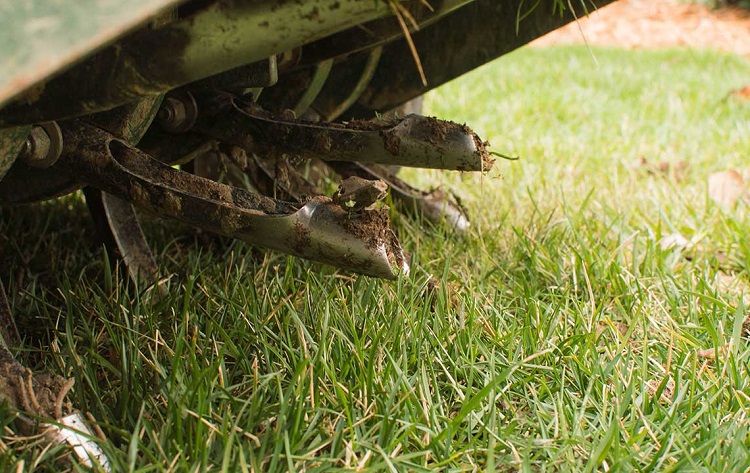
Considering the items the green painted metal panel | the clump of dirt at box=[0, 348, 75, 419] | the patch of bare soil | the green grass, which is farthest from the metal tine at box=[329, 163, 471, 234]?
the patch of bare soil

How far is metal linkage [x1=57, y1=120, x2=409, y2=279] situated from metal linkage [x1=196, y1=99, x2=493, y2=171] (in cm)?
20

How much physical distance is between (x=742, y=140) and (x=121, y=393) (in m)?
2.88

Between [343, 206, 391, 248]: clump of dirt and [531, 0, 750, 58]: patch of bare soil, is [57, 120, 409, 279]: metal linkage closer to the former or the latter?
[343, 206, 391, 248]: clump of dirt

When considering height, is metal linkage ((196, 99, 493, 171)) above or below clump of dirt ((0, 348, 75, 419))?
above

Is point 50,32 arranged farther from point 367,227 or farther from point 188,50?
point 367,227

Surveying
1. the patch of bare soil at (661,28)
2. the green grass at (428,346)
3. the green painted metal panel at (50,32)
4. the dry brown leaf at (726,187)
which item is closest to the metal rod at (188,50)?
the green painted metal panel at (50,32)

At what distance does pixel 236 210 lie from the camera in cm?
136

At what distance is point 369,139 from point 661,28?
743 centimetres

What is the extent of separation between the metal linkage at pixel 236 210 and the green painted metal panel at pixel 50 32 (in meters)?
0.58

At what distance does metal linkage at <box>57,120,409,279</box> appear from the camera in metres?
1.34

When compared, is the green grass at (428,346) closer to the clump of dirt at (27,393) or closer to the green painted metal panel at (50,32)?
the clump of dirt at (27,393)

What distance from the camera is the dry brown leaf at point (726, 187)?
267 centimetres

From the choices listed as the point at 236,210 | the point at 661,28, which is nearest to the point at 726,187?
the point at 236,210

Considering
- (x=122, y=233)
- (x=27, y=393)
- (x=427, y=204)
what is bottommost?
(x=427, y=204)
